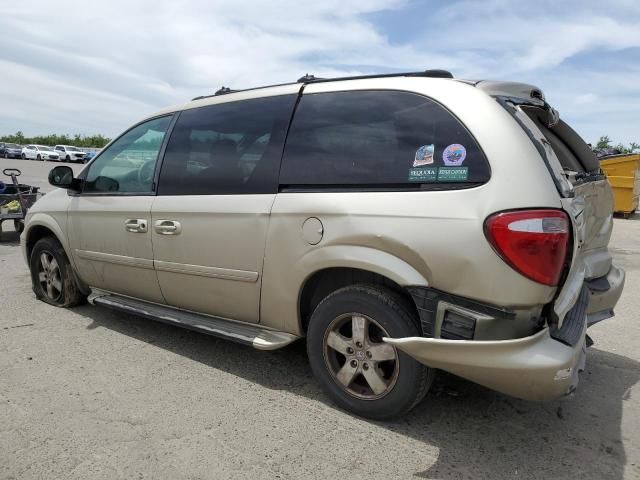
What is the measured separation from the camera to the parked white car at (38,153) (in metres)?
44.9

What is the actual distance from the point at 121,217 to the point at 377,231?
225 centimetres

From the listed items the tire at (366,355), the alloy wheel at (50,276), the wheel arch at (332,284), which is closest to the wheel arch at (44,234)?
the alloy wheel at (50,276)

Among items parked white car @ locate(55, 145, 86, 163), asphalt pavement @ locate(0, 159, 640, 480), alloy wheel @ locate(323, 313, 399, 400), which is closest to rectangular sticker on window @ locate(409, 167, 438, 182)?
alloy wheel @ locate(323, 313, 399, 400)

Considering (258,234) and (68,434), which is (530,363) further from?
(68,434)

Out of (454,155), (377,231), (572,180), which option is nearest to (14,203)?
(377,231)

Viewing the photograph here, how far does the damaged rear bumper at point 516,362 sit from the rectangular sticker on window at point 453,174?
768 millimetres

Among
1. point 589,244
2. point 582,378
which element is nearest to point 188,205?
point 589,244

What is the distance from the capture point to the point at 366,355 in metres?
2.82

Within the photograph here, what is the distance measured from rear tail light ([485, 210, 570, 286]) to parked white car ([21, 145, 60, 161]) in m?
49.5

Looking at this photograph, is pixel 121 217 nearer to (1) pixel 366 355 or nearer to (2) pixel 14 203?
(1) pixel 366 355

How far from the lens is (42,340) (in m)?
4.09

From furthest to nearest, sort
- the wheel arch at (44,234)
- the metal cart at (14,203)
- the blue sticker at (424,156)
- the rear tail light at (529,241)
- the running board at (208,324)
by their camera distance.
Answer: the metal cart at (14,203)
the wheel arch at (44,234)
the running board at (208,324)
the blue sticker at (424,156)
the rear tail light at (529,241)

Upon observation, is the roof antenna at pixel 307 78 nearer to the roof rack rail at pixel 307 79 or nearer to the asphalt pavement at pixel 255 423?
the roof rack rail at pixel 307 79

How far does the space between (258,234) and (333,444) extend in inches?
49.8
